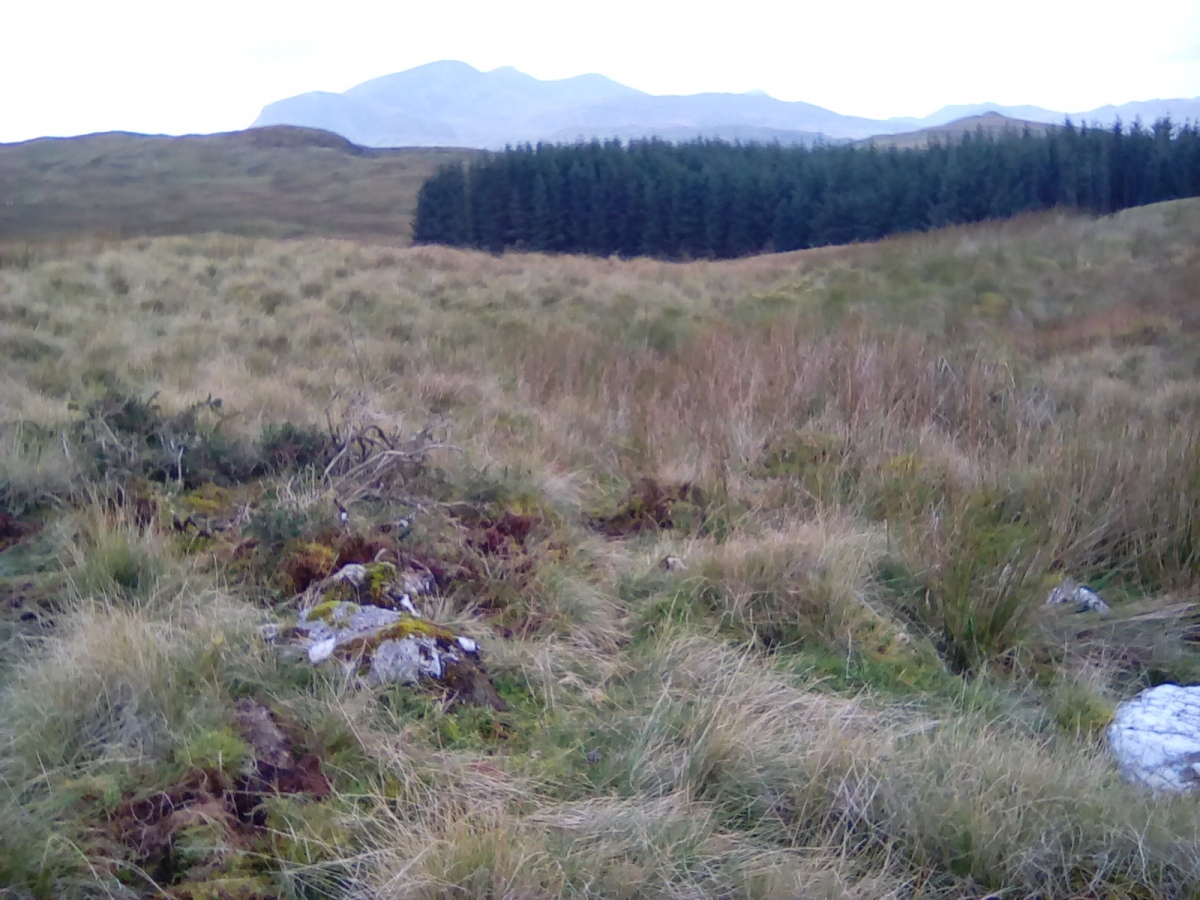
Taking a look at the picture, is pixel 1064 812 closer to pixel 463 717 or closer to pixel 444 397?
pixel 463 717

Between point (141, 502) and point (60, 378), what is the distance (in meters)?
3.25

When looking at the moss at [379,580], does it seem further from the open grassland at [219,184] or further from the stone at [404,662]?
the open grassland at [219,184]

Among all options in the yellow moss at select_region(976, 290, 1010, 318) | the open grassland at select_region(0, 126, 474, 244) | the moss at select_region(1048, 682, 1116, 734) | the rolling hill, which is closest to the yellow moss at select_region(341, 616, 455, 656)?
the moss at select_region(1048, 682, 1116, 734)

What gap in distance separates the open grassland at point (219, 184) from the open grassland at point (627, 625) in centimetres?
3797

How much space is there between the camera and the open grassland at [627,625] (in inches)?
78.5

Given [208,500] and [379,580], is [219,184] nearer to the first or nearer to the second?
[208,500]

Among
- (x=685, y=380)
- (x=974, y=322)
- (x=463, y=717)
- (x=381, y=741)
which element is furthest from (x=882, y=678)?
(x=974, y=322)

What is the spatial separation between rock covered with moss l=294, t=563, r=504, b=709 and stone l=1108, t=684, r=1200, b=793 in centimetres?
177

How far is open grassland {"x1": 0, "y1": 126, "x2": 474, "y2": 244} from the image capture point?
A: 4784 centimetres

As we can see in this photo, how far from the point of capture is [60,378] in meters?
6.31

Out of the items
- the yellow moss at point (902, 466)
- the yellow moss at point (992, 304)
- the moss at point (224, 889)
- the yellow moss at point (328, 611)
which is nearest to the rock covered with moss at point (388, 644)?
the yellow moss at point (328, 611)

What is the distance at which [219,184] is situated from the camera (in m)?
62.3

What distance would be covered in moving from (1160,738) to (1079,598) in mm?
1081

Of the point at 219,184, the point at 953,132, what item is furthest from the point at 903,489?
the point at 953,132
